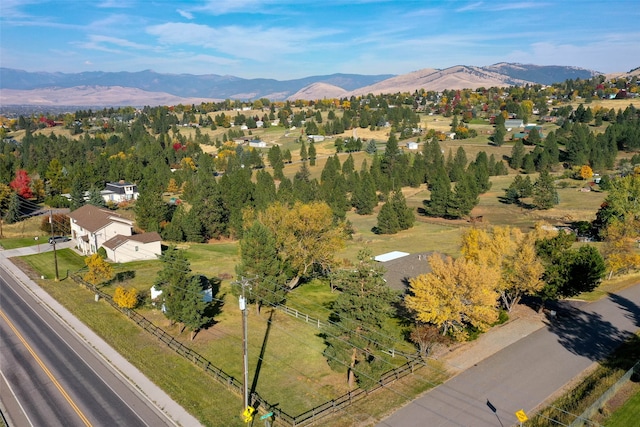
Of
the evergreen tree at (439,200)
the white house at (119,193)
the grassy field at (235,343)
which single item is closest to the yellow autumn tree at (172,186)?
the white house at (119,193)

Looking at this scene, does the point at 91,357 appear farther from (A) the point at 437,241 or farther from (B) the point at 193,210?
(A) the point at 437,241

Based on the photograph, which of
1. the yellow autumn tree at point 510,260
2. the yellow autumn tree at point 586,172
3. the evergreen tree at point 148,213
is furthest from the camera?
the yellow autumn tree at point 586,172

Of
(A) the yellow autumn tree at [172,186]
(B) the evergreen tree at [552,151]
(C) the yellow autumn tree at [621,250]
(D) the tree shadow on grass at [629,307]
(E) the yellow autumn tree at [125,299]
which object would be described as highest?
(B) the evergreen tree at [552,151]

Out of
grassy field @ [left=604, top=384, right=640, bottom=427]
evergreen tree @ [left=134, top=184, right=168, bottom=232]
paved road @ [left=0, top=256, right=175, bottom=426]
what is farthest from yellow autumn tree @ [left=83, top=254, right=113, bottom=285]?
grassy field @ [left=604, top=384, right=640, bottom=427]

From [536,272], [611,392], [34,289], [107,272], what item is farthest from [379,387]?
[34,289]

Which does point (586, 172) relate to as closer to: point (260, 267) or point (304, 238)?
point (304, 238)

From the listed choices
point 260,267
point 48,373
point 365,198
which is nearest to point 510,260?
point 260,267

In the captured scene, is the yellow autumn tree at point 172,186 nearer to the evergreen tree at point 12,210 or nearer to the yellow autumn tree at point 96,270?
the evergreen tree at point 12,210
